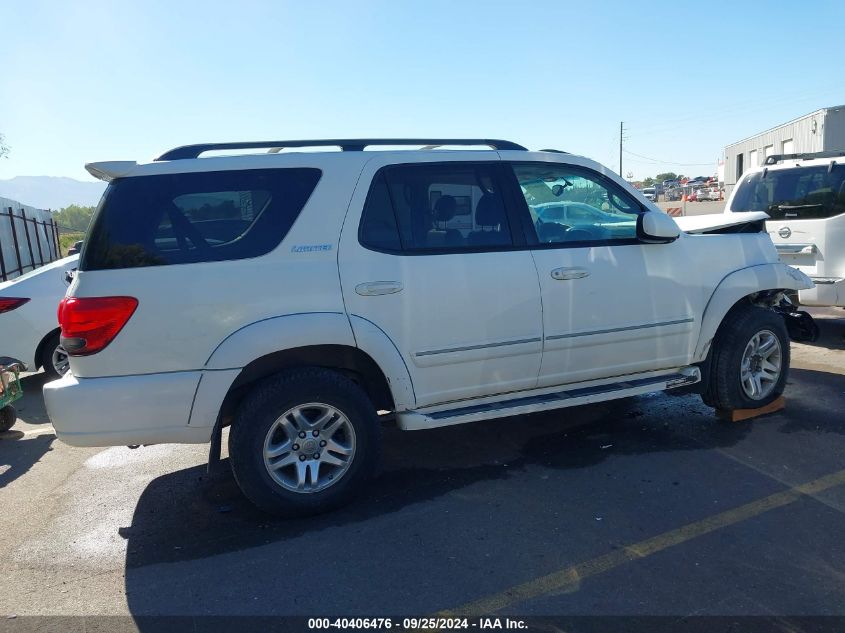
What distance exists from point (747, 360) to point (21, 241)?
17.2 metres

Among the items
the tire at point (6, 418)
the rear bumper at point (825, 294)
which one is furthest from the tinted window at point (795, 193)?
the tire at point (6, 418)

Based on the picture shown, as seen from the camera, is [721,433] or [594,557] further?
[721,433]

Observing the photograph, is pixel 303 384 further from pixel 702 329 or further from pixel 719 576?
pixel 702 329

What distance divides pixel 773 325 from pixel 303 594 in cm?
402

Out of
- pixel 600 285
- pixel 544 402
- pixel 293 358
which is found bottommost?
pixel 544 402

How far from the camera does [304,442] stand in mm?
3838

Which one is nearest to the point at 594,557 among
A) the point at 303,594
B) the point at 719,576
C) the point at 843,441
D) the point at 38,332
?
the point at 719,576

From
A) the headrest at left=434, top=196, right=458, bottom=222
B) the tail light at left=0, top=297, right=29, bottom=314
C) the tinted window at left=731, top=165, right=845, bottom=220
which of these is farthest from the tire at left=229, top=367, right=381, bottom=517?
the tinted window at left=731, top=165, right=845, bottom=220

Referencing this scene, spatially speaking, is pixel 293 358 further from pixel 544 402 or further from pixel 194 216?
pixel 544 402

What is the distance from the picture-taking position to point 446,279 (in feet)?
13.1

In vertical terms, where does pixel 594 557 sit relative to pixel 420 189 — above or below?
below

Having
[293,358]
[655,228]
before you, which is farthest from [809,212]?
[293,358]

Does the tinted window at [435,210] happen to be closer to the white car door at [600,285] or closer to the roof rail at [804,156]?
the white car door at [600,285]

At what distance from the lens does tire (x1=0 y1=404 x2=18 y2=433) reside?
5.52 metres
